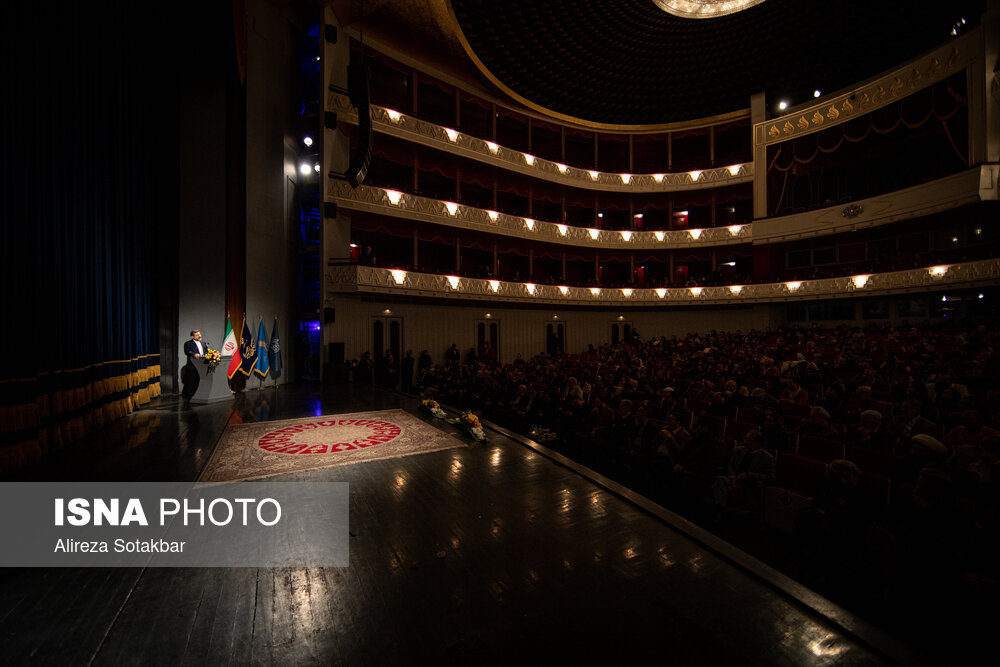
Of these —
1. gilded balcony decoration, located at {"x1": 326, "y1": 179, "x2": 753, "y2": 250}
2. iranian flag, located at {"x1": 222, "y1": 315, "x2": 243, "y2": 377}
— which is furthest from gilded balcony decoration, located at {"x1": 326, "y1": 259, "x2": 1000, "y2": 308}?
iranian flag, located at {"x1": 222, "y1": 315, "x2": 243, "y2": 377}

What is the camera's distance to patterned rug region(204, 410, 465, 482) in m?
4.61

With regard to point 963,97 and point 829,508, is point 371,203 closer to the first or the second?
point 829,508

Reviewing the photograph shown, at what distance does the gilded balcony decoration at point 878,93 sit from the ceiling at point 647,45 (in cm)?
115

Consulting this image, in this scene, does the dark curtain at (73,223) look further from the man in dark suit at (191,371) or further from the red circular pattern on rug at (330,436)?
the red circular pattern on rug at (330,436)

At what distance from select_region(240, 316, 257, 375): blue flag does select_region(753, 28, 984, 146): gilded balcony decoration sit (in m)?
20.9

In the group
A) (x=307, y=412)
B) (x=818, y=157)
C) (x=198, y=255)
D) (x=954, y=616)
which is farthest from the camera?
(x=818, y=157)

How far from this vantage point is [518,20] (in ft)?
44.8

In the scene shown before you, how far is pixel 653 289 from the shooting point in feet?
63.8

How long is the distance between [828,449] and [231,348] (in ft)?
36.8

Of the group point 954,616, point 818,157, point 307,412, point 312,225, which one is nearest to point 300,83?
point 312,225

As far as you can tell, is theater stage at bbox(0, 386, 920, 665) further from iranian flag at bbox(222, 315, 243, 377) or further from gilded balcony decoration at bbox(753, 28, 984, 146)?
gilded balcony decoration at bbox(753, 28, 984, 146)

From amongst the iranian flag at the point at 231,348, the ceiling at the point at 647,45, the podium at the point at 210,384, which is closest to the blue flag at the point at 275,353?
the iranian flag at the point at 231,348

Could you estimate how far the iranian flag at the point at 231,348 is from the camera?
9891 mm

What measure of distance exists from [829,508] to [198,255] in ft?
40.1
